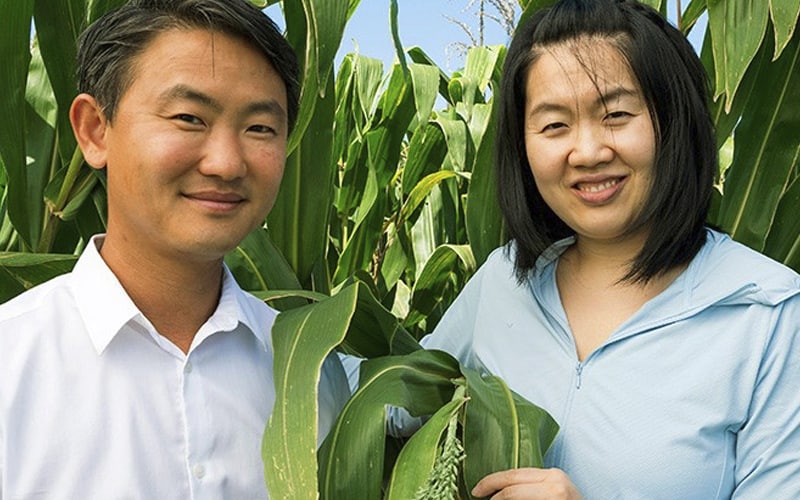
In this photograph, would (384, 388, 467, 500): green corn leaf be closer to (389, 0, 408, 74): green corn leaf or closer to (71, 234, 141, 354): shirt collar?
(71, 234, 141, 354): shirt collar

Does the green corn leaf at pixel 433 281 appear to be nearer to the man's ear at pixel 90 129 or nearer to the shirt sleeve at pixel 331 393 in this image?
the shirt sleeve at pixel 331 393

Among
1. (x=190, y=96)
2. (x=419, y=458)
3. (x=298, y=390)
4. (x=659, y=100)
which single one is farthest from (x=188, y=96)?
(x=659, y=100)

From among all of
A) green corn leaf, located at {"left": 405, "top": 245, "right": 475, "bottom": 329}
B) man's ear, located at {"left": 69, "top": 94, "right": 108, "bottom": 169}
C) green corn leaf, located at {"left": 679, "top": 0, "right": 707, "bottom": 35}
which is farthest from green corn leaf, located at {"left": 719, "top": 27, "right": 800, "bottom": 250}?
man's ear, located at {"left": 69, "top": 94, "right": 108, "bottom": 169}

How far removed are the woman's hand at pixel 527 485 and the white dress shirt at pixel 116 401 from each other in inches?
8.5

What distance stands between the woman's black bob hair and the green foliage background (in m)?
0.16

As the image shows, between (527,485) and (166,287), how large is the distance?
386mm

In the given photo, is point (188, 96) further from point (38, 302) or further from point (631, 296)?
point (631, 296)

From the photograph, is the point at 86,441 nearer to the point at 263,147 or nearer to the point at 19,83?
the point at 263,147

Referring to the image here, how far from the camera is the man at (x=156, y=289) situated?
0.78m

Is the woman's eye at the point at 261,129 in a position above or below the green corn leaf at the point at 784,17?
below

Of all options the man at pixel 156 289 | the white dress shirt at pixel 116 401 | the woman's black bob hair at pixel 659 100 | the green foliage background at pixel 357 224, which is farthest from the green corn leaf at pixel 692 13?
the white dress shirt at pixel 116 401

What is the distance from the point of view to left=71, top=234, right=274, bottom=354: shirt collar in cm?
81

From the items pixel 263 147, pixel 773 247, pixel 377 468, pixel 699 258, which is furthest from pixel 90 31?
pixel 773 247

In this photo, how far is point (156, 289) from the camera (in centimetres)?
87
